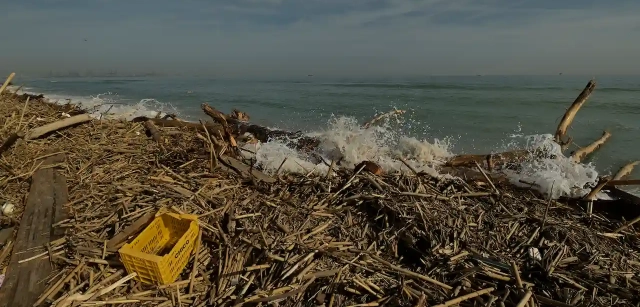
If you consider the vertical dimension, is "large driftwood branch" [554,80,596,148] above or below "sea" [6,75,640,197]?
above

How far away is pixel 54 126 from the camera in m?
4.91

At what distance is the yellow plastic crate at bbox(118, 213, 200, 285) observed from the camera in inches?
107

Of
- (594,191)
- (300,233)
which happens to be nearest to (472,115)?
(594,191)

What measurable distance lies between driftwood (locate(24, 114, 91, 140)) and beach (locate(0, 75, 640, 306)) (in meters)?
0.03

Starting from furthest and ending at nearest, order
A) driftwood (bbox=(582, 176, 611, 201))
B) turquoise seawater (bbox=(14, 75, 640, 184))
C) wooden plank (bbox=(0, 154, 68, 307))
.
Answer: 1. turquoise seawater (bbox=(14, 75, 640, 184))
2. driftwood (bbox=(582, 176, 611, 201))
3. wooden plank (bbox=(0, 154, 68, 307))

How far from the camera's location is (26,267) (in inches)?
115

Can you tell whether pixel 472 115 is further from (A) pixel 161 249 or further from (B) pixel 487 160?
(A) pixel 161 249

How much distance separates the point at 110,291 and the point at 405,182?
315cm

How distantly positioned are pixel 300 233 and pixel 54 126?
395 centimetres

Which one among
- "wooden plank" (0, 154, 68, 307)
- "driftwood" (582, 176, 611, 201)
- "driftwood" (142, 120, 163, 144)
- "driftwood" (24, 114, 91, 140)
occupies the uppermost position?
"driftwood" (24, 114, 91, 140)

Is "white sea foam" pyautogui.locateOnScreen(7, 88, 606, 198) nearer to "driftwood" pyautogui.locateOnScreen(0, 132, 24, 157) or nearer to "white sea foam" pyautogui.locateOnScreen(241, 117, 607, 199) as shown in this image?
"white sea foam" pyautogui.locateOnScreen(241, 117, 607, 199)

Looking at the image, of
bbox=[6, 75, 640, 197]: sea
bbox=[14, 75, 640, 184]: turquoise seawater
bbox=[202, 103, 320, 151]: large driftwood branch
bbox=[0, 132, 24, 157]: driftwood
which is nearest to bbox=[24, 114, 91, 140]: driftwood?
bbox=[0, 132, 24, 157]: driftwood

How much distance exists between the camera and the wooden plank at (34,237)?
270cm

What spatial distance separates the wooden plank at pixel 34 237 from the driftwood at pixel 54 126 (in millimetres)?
613
